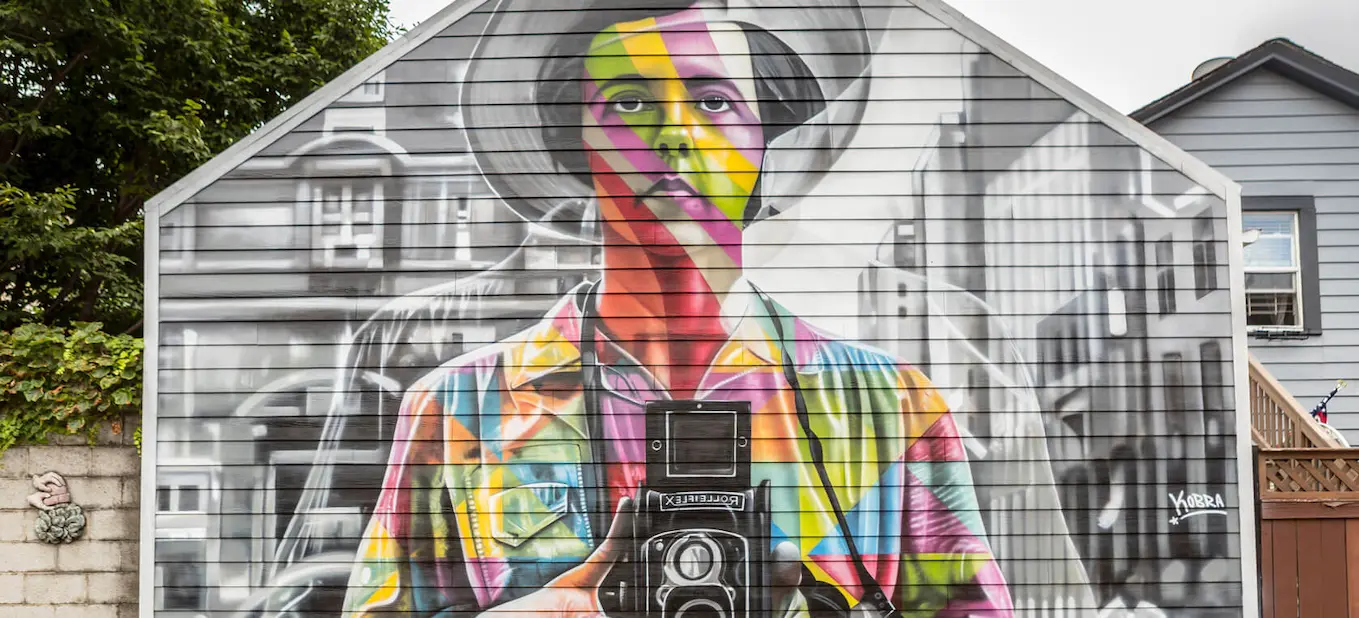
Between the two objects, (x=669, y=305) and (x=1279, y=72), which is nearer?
(x=669, y=305)

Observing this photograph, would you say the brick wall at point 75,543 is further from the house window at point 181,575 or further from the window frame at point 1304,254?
the window frame at point 1304,254

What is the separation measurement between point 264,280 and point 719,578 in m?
3.32

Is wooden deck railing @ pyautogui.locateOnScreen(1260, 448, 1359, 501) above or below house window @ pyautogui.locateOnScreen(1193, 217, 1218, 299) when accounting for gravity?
below

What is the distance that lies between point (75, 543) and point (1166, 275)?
688 centimetres

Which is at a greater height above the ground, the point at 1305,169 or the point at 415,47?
the point at 415,47

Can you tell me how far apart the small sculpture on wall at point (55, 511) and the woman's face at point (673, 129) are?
3.74m

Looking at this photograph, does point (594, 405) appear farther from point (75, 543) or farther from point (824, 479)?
point (75, 543)

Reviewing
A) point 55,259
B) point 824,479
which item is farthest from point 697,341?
point 55,259

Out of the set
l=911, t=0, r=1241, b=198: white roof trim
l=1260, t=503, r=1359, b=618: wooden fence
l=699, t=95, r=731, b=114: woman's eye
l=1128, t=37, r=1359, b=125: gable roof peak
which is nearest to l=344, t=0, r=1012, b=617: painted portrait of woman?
l=699, t=95, r=731, b=114: woman's eye

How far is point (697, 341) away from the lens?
5074mm

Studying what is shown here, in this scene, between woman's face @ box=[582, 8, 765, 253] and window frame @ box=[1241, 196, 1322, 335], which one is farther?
window frame @ box=[1241, 196, 1322, 335]

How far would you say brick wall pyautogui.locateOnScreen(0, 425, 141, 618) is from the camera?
5121mm

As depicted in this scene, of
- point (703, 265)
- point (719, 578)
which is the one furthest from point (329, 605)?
point (703, 265)

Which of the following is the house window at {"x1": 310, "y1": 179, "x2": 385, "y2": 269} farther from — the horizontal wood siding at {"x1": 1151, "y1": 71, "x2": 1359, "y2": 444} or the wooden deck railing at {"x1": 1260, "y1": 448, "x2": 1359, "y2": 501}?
the horizontal wood siding at {"x1": 1151, "y1": 71, "x2": 1359, "y2": 444}
